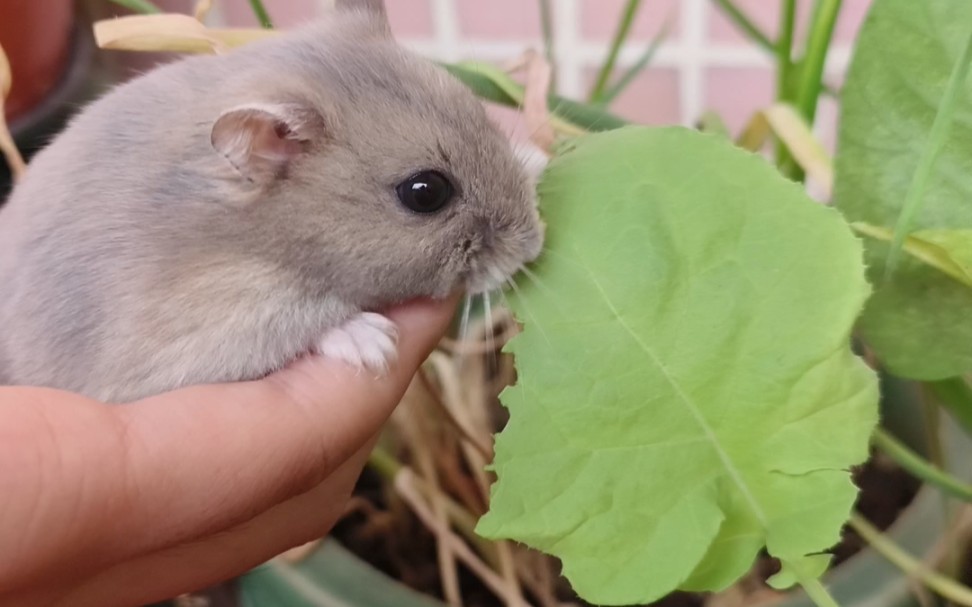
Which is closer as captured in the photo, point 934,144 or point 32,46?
point 934,144

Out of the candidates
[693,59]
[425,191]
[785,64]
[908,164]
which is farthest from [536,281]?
[693,59]

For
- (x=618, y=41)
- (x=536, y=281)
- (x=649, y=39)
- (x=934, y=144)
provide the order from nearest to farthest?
(x=934, y=144)
(x=536, y=281)
(x=618, y=41)
(x=649, y=39)

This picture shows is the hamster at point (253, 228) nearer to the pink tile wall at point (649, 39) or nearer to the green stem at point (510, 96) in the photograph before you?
the green stem at point (510, 96)

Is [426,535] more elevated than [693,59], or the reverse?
[693,59]

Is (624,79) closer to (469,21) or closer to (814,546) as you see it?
(469,21)

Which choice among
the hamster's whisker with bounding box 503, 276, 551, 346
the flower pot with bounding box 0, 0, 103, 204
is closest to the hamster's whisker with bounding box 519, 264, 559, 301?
the hamster's whisker with bounding box 503, 276, 551, 346

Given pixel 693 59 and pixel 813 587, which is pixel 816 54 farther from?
pixel 693 59
